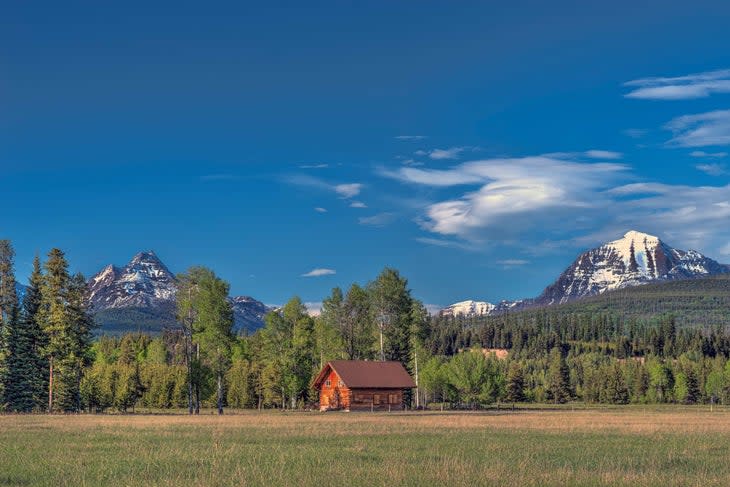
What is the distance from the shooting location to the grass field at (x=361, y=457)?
20.1 m

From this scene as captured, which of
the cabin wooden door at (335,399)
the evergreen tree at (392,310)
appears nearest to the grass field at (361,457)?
the cabin wooden door at (335,399)

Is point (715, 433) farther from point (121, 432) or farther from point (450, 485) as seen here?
point (121, 432)

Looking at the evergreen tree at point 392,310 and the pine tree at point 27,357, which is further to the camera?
the evergreen tree at point 392,310

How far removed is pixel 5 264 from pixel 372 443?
53.6m

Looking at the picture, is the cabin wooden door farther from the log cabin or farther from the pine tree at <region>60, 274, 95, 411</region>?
the pine tree at <region>60, 274, 95, 411</region>

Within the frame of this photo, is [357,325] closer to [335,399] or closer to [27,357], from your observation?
[335,399]

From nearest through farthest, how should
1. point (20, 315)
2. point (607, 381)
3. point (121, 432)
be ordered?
point (121, 432), point (20, 315), point (607, 381)

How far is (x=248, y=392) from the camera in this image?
348ft

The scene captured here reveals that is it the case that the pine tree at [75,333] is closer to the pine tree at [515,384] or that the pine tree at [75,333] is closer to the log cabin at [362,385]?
the log cabin at [362,385]

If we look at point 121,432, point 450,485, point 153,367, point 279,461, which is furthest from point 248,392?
point 450,485

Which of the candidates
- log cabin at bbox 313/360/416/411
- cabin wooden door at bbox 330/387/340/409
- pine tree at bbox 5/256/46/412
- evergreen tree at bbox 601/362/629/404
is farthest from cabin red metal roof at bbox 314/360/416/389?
evergreen tree at bbox 601/362/629/404

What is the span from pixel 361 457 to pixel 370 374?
199 ft

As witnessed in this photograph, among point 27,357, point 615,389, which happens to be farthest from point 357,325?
point 615,389

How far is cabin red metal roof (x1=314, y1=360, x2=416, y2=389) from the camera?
3346 inches
